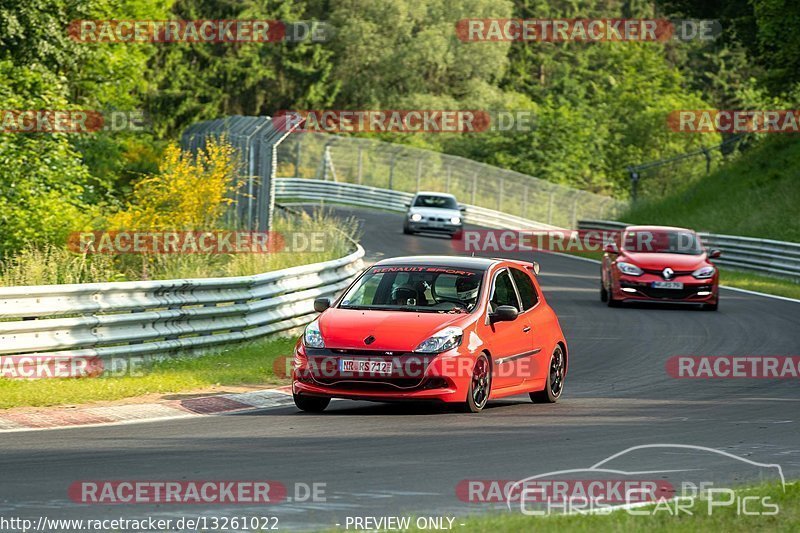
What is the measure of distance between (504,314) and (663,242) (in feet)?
47.6

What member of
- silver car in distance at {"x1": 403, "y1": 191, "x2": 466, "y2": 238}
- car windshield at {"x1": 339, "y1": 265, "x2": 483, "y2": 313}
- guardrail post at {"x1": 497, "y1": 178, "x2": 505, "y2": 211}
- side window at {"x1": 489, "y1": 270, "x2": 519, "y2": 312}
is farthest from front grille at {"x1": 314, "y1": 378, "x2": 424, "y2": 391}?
guardrail post at {"x1": 497, "y1": 178, "x2": 505, "y2": 211}

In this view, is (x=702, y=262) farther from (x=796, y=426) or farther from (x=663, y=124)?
(x=663, y=124)

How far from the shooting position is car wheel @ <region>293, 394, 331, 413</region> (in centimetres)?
1312

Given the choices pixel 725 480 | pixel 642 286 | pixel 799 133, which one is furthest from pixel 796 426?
pixel 799 133

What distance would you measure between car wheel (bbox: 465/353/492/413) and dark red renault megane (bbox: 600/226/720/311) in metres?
13.4

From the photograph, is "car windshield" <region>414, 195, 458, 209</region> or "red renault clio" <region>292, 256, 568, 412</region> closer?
"red renault clio" <region>292, 256, 568, 412</region>

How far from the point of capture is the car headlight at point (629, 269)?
→ 26438mm

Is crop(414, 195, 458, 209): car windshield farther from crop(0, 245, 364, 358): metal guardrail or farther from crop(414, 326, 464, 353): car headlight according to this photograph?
crop(414, 326, 464, 353): car headlight

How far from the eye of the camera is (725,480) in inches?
372

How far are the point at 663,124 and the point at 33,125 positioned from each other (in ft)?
207

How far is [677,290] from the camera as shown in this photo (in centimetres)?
2633

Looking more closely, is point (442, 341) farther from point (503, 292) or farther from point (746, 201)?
point (746, 201)

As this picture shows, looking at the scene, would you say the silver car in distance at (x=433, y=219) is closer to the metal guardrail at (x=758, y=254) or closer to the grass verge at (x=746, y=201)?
the grass verge at (x=746, y=201)

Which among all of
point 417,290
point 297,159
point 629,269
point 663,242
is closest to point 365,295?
point 417,290
